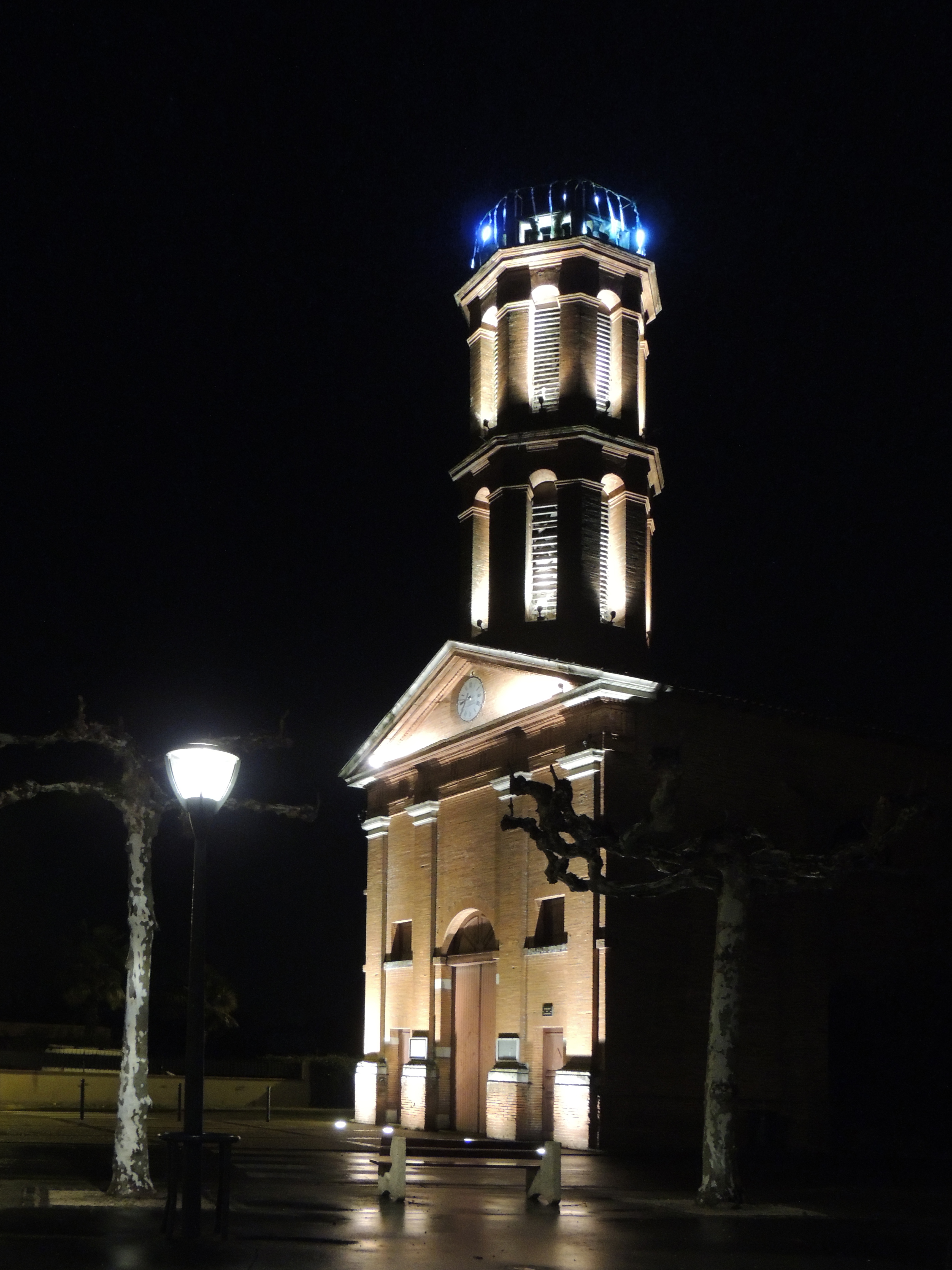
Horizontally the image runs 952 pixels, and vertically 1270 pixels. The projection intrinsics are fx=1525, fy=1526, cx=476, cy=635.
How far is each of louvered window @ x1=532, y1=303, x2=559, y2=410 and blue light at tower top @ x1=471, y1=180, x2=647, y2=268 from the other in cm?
182

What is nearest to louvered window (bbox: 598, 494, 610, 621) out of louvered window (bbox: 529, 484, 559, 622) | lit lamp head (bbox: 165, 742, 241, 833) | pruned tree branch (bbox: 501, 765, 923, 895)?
louvered window (bbox: 529, 484, 559, 622)

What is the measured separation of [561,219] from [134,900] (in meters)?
22.2

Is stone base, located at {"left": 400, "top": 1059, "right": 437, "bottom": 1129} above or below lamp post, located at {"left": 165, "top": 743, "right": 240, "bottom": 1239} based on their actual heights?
below

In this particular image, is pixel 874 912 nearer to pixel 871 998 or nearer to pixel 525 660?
pixel 871 998

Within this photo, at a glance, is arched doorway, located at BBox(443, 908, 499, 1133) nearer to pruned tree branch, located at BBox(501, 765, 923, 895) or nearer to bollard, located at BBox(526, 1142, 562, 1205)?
pruned tree branch, located at BBox(501, 765, 923, 895)

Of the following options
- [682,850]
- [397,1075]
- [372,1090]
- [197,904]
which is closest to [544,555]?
[397,1075]

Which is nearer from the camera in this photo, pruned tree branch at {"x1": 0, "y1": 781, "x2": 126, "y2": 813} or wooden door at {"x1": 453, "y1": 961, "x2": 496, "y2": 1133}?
pruned tree branch at {"x1": 0, "y1": 781, "x2": 126, "y2": 813}

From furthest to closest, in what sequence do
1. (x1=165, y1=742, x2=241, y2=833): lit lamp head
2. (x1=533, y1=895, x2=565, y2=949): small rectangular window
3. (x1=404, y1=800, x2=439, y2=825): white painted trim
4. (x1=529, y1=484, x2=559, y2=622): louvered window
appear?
(x1=404, y1=800, x2=439, y2=825): white painted trim, (x1=529, y1=484, x2=559, y2=622): louvered window, (x1=533, y1=895, x2=565, y2=949): small rectangular window, (x1=165, y1=742, x2=241, y2=833): lit lamp head

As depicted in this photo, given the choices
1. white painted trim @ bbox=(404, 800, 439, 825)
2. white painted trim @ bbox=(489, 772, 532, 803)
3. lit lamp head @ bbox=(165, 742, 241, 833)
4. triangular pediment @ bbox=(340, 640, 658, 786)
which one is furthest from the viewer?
white painted trim @ bbox=(404, 800, 439, 825)

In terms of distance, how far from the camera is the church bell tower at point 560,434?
108 ft

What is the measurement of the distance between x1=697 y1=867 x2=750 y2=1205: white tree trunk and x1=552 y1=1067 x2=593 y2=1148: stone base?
29.2ft

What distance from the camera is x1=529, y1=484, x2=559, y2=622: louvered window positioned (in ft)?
109

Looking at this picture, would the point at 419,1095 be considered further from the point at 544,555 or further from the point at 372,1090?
the point at 544,555

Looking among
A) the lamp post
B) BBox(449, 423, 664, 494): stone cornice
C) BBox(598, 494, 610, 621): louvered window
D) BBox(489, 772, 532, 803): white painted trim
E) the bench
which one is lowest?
the bench
